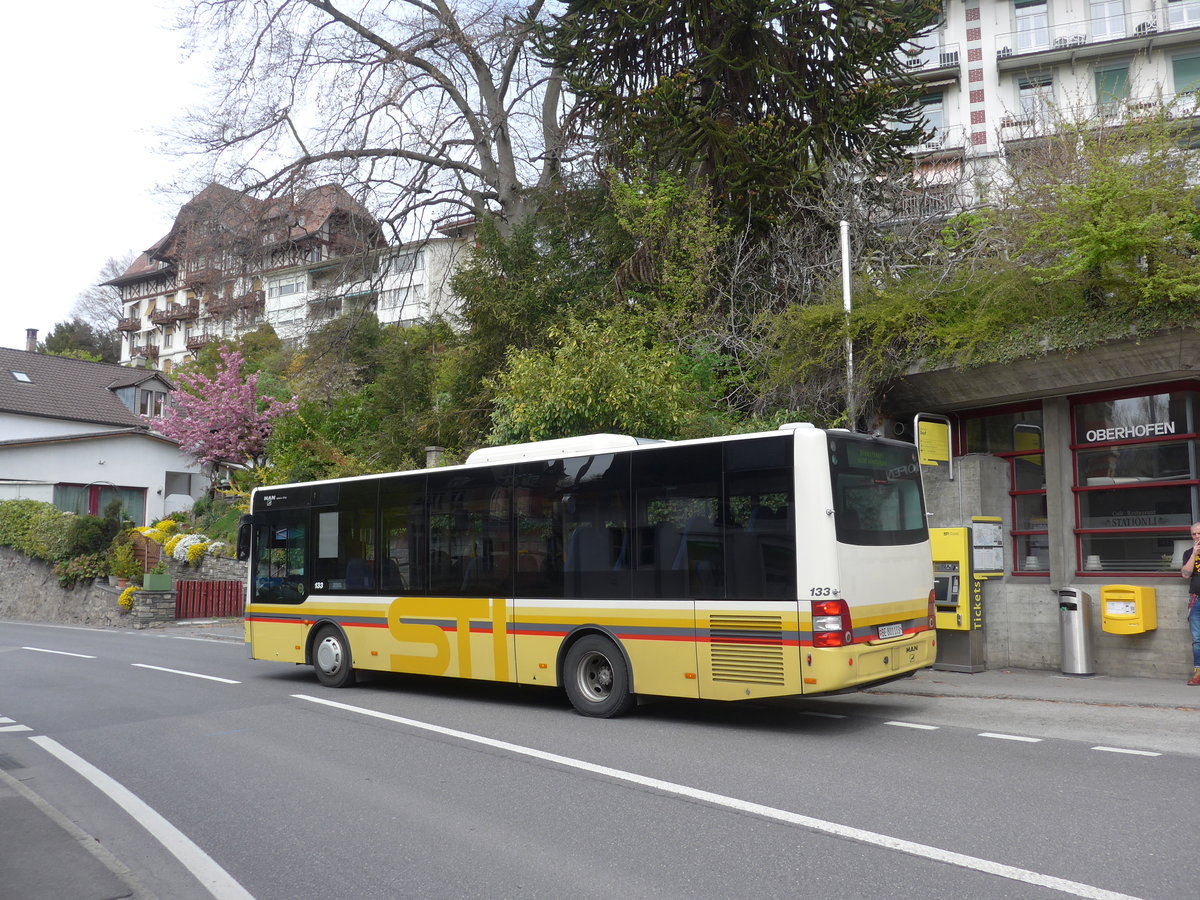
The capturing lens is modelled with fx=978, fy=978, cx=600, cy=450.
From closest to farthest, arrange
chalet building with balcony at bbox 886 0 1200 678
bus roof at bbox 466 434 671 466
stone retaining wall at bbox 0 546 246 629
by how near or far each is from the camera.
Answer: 1. bus roof at bbox 466 434 671 466
2. chalet building with balcony at bbox 886 0 1200 678
3. stone retaining wall at bbox 0 546 246 629

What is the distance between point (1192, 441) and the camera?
42.3 feet

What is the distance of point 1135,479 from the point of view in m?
13.4

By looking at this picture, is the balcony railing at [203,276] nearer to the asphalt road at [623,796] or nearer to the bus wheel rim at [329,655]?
the bus wheel rim at [329,655]

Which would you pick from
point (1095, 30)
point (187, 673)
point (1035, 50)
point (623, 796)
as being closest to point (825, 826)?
point (623, 796)

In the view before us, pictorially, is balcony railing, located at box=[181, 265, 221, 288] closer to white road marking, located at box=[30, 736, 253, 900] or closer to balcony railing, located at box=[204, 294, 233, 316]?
balcony railing, located at box=[204, 294, 233, 316]

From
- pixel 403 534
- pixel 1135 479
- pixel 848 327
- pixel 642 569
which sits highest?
pixel 848 327

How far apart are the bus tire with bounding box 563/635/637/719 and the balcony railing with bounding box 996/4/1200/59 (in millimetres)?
40552

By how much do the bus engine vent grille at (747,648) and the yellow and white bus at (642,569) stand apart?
0.02 meters

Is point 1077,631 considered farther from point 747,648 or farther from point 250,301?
point 250,301

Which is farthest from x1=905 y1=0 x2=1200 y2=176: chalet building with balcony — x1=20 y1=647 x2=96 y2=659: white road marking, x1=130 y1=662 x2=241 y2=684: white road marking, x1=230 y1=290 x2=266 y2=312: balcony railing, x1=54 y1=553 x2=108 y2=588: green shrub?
x1=20 y1=647 x2=96 y2=659: white road marking

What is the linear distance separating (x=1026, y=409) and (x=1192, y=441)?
2.25 meters

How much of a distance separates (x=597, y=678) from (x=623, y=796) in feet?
12.1

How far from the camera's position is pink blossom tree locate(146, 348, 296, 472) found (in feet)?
119

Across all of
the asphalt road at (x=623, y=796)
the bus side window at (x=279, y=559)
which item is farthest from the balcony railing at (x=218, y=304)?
the asphalt road at (x=623, y=796)
